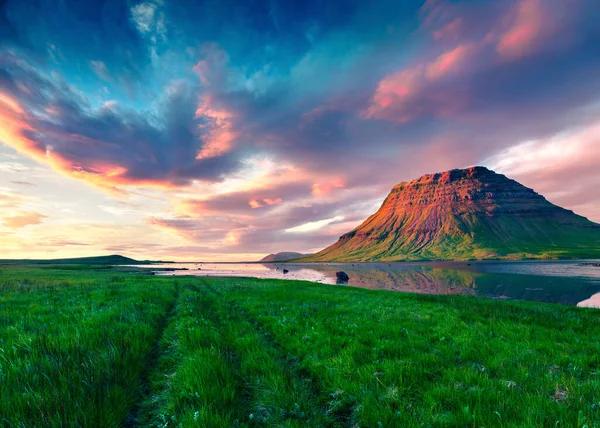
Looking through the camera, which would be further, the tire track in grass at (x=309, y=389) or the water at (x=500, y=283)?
the water at (x=500, y=283)

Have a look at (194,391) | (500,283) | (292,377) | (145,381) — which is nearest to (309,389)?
(292,377)

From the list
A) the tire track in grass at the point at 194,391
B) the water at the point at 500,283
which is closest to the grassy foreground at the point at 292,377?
the tire track in grass at the point at 194,391

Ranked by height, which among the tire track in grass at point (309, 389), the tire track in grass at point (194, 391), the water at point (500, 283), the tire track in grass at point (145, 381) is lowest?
the water at point (500, 283)

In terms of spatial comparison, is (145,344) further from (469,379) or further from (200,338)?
(469,379)

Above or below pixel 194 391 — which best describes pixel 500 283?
below

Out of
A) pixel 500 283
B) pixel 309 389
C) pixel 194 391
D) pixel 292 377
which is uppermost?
pixel 194 391

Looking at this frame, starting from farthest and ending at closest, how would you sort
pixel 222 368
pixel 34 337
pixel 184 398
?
1. pixel 34 337
2. pixel 222 368
3. pixel 184 398

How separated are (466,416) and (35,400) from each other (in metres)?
7.46

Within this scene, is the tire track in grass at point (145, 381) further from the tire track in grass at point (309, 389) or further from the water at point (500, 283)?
the water at point (500, 283)

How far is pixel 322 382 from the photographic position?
6.79m

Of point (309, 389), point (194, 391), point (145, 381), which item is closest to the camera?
point (194, 391)

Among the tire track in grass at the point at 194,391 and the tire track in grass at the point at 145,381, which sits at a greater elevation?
the tire track in grass at the point at 194,391

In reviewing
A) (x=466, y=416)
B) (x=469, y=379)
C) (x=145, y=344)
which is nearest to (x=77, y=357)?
(x=145, y=344)

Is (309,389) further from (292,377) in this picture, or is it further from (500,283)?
(500,283)
